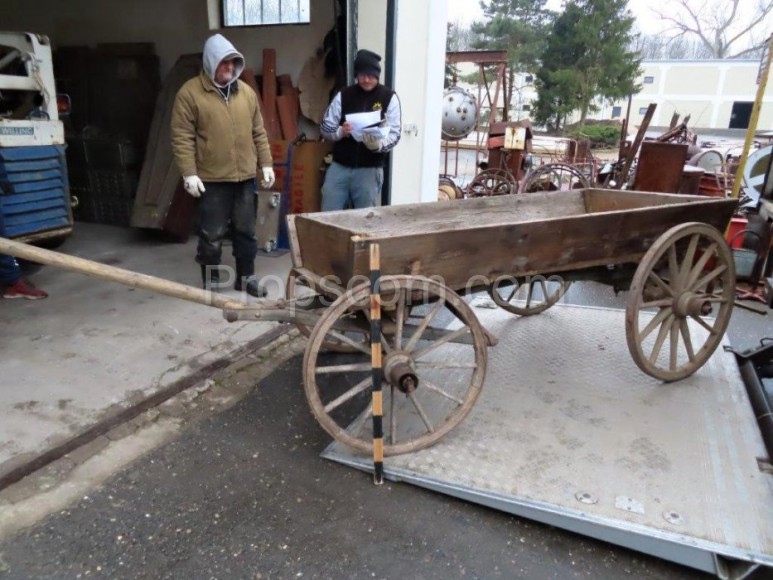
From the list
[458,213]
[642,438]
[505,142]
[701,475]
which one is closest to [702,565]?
[701,475]

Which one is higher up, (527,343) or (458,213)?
(458,213)

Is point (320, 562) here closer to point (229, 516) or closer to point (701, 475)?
point (229, 516)

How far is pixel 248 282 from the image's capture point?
4.46 metres

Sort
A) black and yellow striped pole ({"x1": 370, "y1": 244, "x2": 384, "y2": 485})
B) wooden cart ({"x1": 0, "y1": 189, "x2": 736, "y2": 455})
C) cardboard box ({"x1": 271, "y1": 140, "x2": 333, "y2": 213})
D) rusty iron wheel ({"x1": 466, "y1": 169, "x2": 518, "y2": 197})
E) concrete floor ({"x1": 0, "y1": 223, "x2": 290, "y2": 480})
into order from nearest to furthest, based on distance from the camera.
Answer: black and yellow striped pole ({"x1": 370, "y1": 244, "x2": 384, "y2": 485})
wooden cart ({"x1": 0, "y1": 189, "x2": 736, "y2": 455})
concrete floor ({"x1": 0, "y1": 223, "x2": 290, "y2": 480})
cardboard box ({"x1": 271, "y1": 140, "x2": 333, "y2": 213})
rusty iron wheel ({"x1": 466, "y1": 169, "x2": 518, "y2": 197})

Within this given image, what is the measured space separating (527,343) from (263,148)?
7.98 feet

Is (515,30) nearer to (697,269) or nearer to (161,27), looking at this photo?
(161,27)

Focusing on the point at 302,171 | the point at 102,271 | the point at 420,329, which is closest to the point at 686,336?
the point at 420,329

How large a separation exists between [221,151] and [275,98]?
201 cm

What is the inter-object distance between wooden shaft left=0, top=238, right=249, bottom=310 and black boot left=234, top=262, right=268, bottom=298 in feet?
6.28

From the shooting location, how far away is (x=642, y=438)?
2684mm

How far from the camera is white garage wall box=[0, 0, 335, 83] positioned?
587cm

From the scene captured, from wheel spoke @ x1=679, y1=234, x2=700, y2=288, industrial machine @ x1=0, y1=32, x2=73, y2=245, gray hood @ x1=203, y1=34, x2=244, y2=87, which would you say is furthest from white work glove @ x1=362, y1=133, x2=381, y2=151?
industrial machine @ x1=0, y1=32, x2=73, y2=245

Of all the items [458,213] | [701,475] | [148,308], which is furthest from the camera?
[148,308]

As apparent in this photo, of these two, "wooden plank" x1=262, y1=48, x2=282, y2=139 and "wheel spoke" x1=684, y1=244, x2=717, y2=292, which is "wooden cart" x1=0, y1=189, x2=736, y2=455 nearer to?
"wheel spoke" x1=684, y1=244, x2=717, y2=292
